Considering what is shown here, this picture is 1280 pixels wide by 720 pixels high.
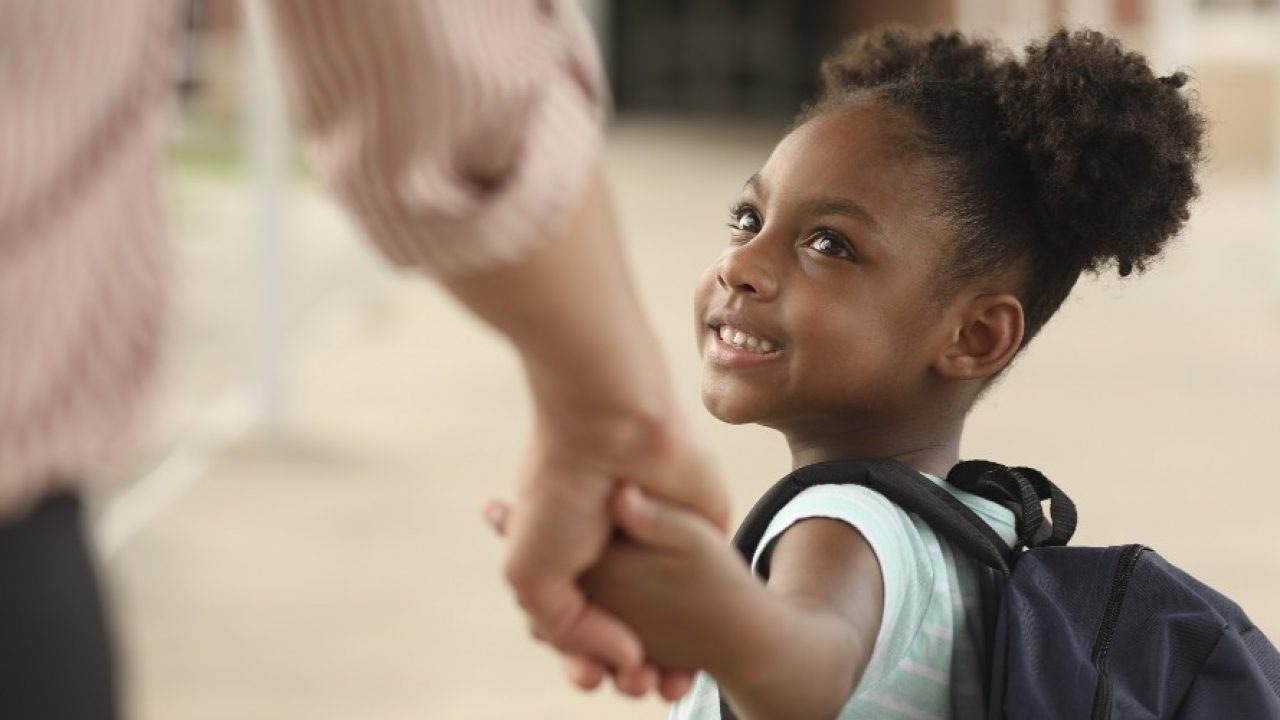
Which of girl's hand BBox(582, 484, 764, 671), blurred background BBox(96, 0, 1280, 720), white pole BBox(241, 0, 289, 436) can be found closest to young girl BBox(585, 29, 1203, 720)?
blurred background BBox(96, 0, 1280, 720)

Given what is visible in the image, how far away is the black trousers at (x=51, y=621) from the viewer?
0.78 m

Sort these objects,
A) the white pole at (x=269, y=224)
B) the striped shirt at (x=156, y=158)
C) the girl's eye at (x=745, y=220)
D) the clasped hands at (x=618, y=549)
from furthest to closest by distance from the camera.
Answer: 1. the white pole at (x=269, y=224)
2. the girl's eye at (x=745, y=220)
3. the clasped hands at (x=618, y=549)
4. the striped shirt at (x=156, y=158)

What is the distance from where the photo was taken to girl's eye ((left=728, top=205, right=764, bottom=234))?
168 cm

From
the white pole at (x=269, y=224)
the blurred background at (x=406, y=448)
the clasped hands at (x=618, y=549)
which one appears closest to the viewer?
the clasped hands at (x=618, y=549)

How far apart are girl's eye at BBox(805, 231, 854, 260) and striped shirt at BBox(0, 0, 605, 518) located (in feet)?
2.34

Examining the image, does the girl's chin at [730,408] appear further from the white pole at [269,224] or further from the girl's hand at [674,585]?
the white pole at [269,224]

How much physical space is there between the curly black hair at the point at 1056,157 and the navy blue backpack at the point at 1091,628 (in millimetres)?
241

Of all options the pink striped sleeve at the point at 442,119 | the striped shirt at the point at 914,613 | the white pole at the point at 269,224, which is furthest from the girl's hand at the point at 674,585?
the white pole at the point at 269,224

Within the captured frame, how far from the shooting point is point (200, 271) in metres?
9.17

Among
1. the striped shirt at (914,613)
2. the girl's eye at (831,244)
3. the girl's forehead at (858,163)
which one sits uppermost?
the girl's forehead at (858,163)

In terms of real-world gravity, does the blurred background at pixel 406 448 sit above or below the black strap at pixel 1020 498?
below

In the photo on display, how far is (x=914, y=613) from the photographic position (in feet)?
4.52

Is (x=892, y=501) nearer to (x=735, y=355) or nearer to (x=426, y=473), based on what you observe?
(x=735, y=355)

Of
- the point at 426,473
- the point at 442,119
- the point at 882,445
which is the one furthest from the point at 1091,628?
the point at 426,473
